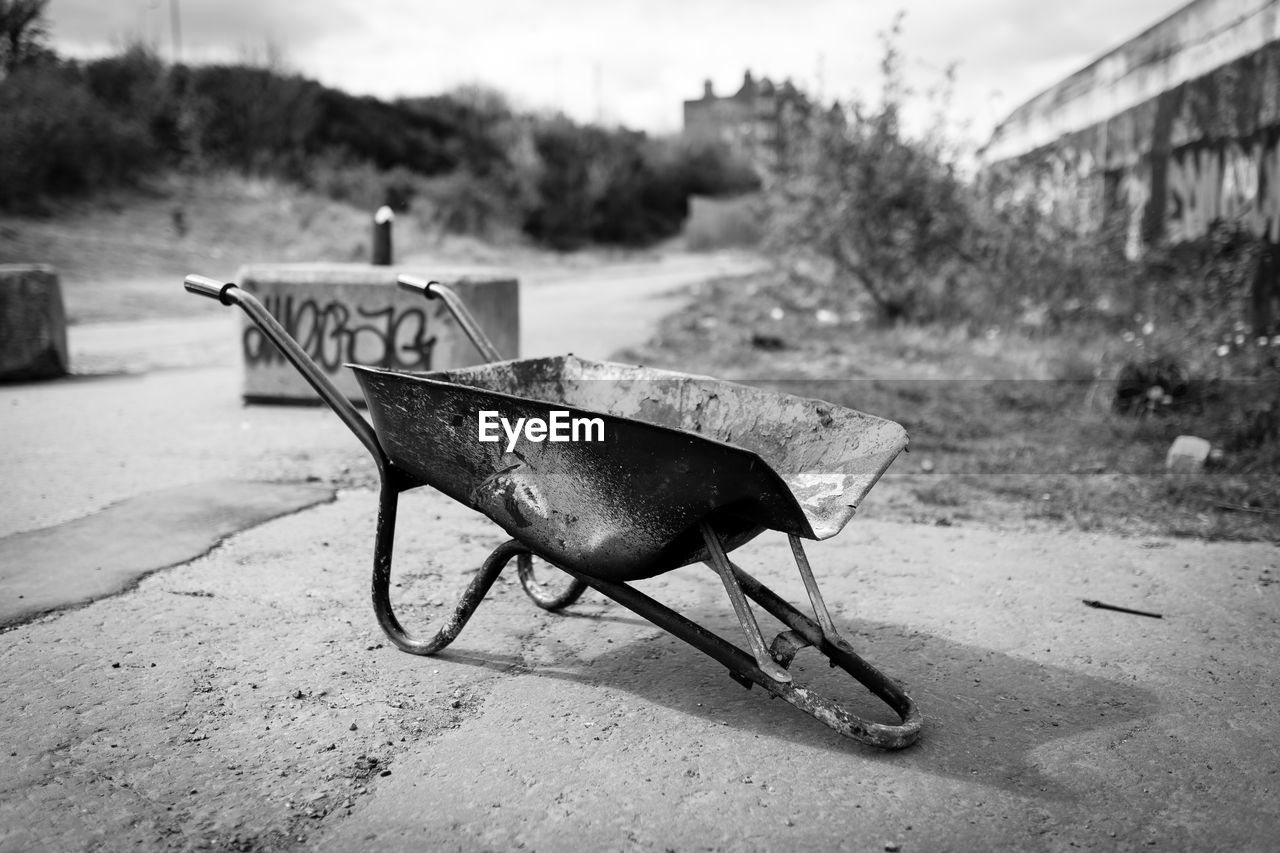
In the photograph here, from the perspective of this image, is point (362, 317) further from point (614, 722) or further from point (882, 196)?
point (882, 196)

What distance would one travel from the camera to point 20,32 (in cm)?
1998

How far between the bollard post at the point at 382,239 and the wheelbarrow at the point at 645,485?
3.46 meters

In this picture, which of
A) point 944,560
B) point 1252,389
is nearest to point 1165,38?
point 1252,389

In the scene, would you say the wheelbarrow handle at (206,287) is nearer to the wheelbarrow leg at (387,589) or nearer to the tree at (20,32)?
the wheelbarrow leg at (387,589)

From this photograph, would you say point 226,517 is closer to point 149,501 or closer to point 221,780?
point 149,501

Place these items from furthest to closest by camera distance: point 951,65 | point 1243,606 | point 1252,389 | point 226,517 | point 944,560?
1. point 951,65
2. point 1252,389
3. point 226,517
4. point 944,560
5. point 1243,606

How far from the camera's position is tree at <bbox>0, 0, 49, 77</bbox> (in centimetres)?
1950

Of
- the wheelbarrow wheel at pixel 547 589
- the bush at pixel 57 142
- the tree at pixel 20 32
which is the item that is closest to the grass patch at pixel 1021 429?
the wheelbarrow wheel at pixel 547 589

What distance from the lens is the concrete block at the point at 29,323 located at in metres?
6.67

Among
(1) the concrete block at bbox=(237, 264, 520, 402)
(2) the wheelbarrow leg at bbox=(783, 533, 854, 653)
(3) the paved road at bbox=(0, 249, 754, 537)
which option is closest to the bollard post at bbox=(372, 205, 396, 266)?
(1) the concrete block at bbox=(237, 264, 520, 402)

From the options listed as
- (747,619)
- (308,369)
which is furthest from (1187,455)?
(308,369)

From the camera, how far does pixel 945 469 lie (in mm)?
4801

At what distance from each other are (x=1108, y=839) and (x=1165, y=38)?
8690mm

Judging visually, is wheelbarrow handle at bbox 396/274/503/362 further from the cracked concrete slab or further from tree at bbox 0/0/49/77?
tree at bbox 0/0/49/77
